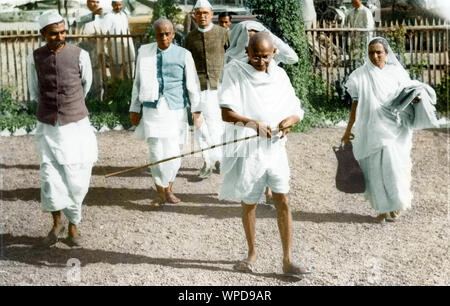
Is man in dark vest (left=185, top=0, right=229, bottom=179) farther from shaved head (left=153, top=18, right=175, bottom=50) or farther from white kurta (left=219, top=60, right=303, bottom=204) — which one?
white kurta (left=219, top=60, right=303, bottom=204)

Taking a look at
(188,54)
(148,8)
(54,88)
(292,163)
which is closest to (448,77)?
(292,163)

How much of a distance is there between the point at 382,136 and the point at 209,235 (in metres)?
1.80

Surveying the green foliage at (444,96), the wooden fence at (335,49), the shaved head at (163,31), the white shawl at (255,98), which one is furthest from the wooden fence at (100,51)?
the white shawl at (255,98)

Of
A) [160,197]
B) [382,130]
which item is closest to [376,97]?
[382,130]

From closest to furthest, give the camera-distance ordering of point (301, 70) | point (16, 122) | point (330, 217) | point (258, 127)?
point (258, 127) → point (330, 217) → point (16, 122) → point (301, 70)

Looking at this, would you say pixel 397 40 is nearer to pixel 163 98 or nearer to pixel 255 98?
pixel 163 98

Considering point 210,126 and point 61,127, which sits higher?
point 61,127

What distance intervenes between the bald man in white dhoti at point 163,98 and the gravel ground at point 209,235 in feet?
1.59

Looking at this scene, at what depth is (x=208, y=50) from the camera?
7.08 metres

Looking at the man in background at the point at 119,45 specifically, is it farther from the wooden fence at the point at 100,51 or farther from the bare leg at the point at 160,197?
the bare leg at the point at 160,197

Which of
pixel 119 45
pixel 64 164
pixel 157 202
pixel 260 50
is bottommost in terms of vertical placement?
pixel 157 202

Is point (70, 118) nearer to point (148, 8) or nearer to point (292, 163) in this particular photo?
point (292, 163)

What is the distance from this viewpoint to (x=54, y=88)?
5.09 metres
